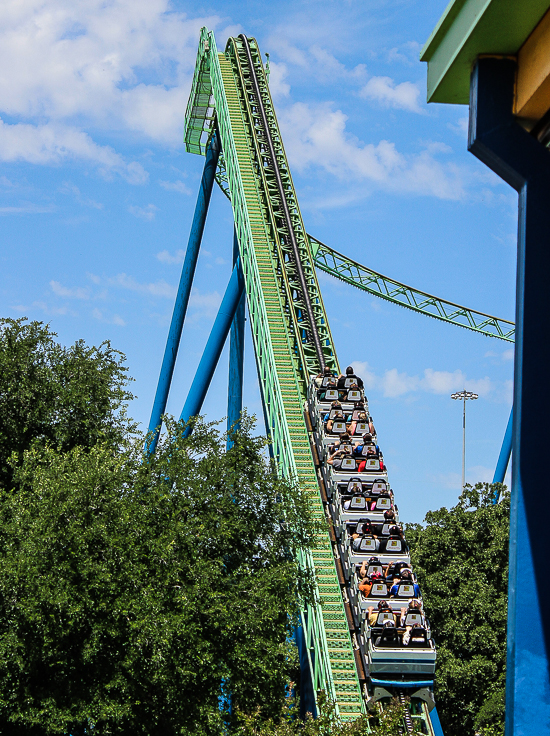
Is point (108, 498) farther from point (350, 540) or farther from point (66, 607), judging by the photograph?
point (350, 540)

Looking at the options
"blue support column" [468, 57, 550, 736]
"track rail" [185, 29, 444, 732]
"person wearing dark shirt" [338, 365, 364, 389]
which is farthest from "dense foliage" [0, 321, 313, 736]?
"blue support column" [468, 57, 550, 736]

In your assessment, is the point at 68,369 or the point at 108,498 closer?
the point at 108,498

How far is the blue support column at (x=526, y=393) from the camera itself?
3131mm

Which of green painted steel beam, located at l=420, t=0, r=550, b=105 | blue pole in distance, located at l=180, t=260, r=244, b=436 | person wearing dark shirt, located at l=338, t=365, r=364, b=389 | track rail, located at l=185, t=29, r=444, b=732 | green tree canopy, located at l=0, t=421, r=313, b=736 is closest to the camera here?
green painted steel beam, located at l=420, t=0, r=550, b=105

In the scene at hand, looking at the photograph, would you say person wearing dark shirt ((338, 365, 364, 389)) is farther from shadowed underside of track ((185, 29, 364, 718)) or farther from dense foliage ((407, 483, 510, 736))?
dense foliage ((407, 483, 510, 736))

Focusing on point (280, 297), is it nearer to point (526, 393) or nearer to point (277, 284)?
point (277, 284)

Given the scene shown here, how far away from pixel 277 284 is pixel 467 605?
855cm

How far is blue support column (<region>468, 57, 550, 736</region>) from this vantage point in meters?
3.13

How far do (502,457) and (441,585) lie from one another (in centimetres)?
597

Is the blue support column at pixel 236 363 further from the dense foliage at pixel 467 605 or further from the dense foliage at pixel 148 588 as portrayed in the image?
the dense foliage at pixel 148 588

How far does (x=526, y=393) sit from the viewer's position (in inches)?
128

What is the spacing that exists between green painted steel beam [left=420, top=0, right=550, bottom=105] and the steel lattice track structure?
11408 mm

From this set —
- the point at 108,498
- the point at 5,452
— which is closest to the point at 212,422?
the point at 108,498

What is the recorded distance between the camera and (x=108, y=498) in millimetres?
12242
